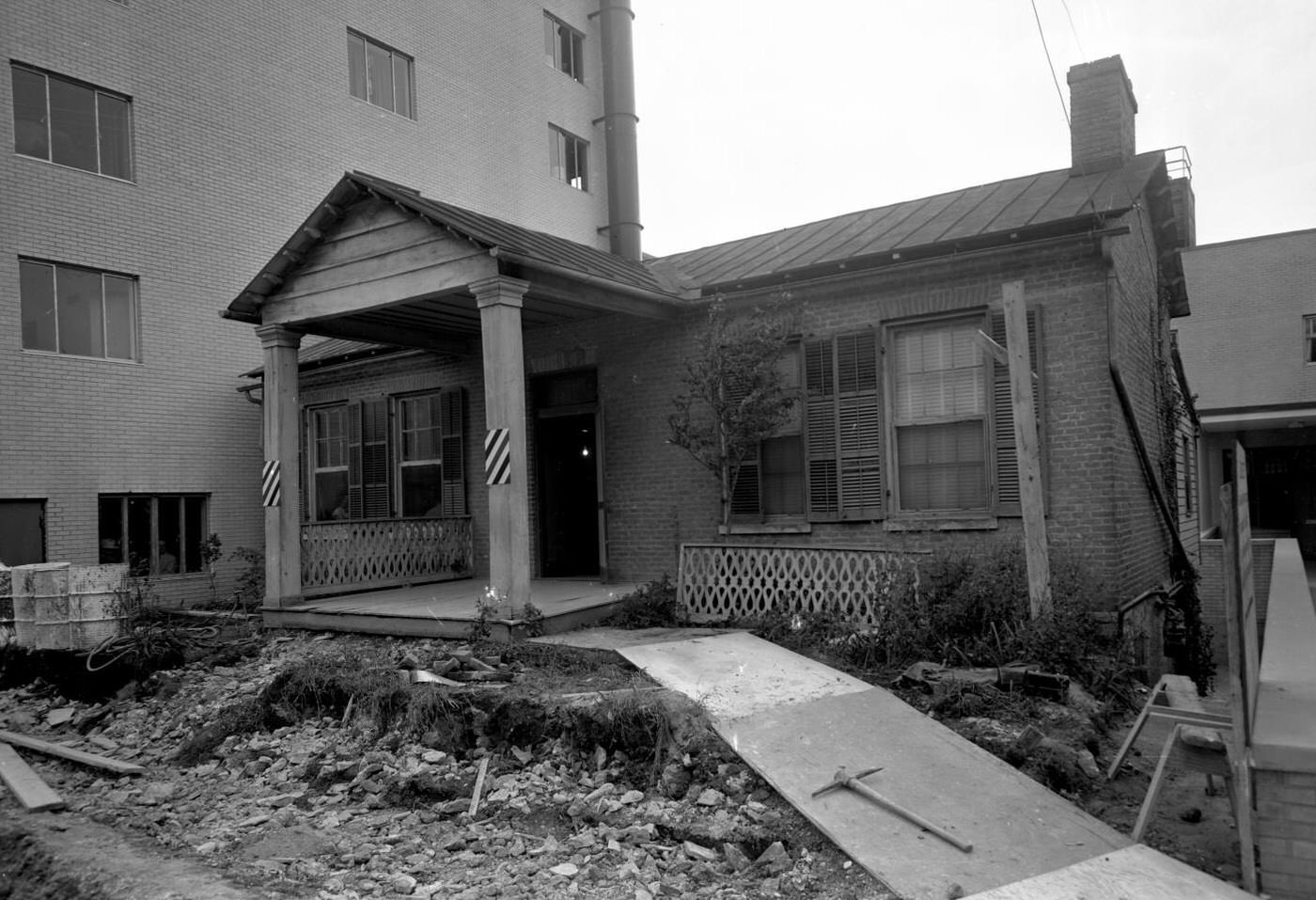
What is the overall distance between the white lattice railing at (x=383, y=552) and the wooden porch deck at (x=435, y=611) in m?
0.38

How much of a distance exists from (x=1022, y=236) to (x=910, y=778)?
5.74m

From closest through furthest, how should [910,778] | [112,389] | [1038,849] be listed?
[1038,849]
[910,778]
[112,389]

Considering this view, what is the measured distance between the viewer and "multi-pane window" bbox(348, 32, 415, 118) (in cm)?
2059

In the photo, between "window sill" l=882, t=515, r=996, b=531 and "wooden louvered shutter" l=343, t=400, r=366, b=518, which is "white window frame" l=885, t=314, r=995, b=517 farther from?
"wooden louvered shutter" l=343, t=400, r=366, b=518

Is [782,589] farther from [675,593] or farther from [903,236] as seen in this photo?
[903,236]

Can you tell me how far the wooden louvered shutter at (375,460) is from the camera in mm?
14922

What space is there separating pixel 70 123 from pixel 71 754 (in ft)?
37.9

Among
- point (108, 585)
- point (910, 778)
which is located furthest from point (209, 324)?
point (910, 778)

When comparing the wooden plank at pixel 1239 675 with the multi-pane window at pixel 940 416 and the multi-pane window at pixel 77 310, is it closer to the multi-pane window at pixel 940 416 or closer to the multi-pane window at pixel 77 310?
the multi-pane window at pixel 940 416

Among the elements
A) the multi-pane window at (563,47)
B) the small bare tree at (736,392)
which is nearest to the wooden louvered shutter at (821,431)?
the small bare tree at (736,392)

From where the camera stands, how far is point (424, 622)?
9539 mm

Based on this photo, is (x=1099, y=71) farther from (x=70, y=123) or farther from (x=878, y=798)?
(x=70, y=123)

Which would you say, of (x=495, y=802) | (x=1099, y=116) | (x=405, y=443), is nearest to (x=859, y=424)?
(x=1099, y=116)

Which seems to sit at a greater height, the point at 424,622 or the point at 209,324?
the point at 209,324
